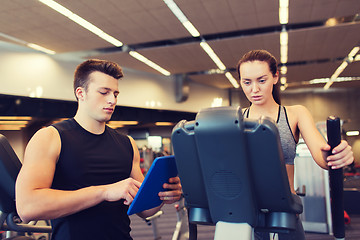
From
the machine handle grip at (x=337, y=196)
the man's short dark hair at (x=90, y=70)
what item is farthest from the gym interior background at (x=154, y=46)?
the machine handle grip at (x=337, y=196)

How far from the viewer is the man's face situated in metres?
1.64

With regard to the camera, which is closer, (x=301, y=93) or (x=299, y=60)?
(x=299, y=60)

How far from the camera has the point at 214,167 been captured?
95cm

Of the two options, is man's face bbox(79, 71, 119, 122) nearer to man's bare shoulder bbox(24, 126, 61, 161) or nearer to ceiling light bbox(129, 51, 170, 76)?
man's bare shoulder bbox(24, 126, 61, 161)

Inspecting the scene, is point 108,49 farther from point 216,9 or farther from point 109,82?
Result: point 109,82

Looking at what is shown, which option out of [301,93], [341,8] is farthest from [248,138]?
[301,93]

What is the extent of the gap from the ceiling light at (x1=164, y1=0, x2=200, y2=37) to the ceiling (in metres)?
0.09

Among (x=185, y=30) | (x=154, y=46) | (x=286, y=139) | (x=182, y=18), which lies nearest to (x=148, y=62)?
(x=154, y=46)

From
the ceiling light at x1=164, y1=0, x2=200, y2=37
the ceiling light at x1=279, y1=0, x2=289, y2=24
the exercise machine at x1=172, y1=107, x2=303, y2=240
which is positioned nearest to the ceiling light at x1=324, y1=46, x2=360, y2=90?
the ceiling light at x1=279, y1=0, x2=289, y2=24

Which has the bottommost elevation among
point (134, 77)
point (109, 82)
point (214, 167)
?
point (214, 167)

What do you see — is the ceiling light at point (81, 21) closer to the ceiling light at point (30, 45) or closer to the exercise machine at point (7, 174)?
the ceiling light at point (30, 45)

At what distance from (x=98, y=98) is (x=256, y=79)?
793mm

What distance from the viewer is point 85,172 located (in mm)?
1554

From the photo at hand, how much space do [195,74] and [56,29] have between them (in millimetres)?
6475
